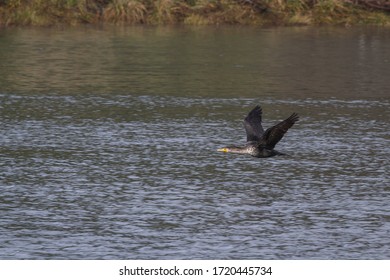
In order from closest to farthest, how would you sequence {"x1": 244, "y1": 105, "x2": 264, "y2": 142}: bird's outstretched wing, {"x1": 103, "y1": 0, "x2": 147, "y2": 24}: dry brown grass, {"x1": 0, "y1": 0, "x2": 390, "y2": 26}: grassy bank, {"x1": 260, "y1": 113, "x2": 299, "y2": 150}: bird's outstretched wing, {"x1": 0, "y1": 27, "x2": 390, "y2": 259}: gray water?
{"x1": 0, "y1": 27, "x2": 390, "y2": 259}: gray water
{"x1": 260, "y1": 113, "x2": 299, "y2": 150}: bird's outstretched wing
{"x1": 244, "y1": 105, "x2": 264, "y2": 142}: bird's outstretched wing
{"x1": 0, "y1": 0, "x2": 390, "y2": 26}: grassy bank
{"x1": 103, "y1": 0, "x2": 147, "y2": 24}: dry brown grass

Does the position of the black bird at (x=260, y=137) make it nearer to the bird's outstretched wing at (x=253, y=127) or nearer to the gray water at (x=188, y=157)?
the bird's outstretched wing at (x=253, y=127)

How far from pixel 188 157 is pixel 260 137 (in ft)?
4.75

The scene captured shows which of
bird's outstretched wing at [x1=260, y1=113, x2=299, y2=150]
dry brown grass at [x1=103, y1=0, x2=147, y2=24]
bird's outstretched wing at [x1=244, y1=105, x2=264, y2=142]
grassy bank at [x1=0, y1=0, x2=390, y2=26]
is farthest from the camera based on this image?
dry brown grass at [x1=103, y1=0, x2=147, y2=24]

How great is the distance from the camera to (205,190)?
12.4 meters

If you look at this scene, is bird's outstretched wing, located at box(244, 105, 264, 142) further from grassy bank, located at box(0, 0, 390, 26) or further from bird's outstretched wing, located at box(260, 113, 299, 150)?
grassy bank, located at box(0, 0, 390, 26)

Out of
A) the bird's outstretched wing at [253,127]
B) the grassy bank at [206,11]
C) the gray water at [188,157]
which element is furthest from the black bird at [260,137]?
the grassy bank at [206,11]

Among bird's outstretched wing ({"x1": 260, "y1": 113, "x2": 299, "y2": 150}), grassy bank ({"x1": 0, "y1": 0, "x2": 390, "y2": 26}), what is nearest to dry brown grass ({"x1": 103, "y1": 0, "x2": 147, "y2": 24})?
grassy bank ({"x1": 0, "y1": 0, "x2": 390, "y2": 26})

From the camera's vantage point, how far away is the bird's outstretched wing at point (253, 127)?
1316cm

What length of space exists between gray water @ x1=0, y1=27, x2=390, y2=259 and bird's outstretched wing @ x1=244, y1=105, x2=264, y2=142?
47cm

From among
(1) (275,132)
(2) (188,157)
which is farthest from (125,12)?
(1) (275,132)

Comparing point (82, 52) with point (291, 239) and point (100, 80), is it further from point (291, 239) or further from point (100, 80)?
point (291, 239)

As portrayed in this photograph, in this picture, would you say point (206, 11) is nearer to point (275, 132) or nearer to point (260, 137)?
point (260, 137)

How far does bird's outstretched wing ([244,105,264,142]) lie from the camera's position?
13.2 meters

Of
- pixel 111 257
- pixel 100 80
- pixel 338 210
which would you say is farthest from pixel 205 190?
pixel 100 80
